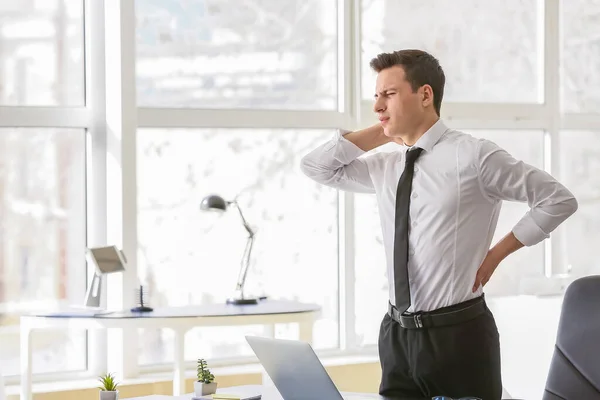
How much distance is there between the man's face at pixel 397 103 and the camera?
2701 mm

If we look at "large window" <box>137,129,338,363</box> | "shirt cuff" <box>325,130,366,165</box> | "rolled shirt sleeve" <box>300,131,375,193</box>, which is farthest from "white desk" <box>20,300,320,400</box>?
"shirt cuff" <box>325,130,366,165</box>

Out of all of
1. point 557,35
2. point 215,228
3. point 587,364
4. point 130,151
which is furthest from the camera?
point 557,35

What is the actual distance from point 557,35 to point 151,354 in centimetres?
294

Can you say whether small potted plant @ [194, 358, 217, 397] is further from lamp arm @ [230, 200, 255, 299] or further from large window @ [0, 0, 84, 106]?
large window @ [0, 0, 84, 106]

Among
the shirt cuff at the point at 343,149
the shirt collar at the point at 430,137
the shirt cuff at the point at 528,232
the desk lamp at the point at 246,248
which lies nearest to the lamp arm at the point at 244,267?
the desk lamp at the point at 246,248

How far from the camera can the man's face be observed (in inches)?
106

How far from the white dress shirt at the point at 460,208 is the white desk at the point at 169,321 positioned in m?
1.53

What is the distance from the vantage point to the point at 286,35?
5.10m

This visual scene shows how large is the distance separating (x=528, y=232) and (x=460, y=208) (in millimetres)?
193

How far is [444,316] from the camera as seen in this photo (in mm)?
2582

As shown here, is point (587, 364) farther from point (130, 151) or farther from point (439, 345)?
point (130, 151)

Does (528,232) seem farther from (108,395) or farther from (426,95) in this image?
(108,395)

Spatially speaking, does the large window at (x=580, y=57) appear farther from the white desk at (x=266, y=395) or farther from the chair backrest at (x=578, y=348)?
the white desk at (x=266, y=395)

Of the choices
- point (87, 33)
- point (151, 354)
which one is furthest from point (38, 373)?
point (87, 33)
